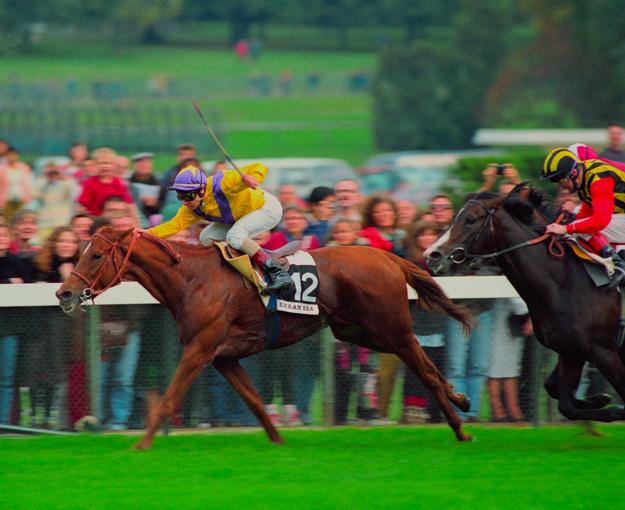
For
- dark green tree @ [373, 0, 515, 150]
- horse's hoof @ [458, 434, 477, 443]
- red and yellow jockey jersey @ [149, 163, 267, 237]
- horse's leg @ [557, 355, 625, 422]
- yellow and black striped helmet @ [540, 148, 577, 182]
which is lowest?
horse's hoof @ [458, 434, 477, 443]

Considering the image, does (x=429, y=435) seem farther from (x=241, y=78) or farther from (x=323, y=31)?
(x=323, y=31)

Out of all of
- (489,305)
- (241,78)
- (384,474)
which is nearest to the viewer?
(384,474)

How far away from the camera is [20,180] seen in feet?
34.3

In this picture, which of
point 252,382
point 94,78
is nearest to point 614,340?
point 252,382

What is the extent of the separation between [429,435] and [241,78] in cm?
4100

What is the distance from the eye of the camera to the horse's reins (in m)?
5.57

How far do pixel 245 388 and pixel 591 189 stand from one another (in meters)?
2.53

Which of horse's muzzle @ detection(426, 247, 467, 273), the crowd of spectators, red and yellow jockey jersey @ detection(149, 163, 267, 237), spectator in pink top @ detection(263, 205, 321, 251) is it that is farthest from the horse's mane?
spectator in pink top @ detection(263, 205, 321, 251)

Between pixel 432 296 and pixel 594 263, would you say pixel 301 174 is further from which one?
pixel 594 263

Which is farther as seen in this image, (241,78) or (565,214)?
(241,78)

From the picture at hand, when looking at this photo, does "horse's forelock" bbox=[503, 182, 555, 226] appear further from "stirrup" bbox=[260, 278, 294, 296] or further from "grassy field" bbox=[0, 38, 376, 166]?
Result: "grassy field" bbox=[0, 38, 376, 166]

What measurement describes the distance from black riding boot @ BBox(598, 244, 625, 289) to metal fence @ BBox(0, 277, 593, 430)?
36.8 inches

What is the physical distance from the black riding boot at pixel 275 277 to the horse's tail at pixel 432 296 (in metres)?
0.88

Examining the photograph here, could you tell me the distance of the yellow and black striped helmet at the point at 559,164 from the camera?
575 centimetres
